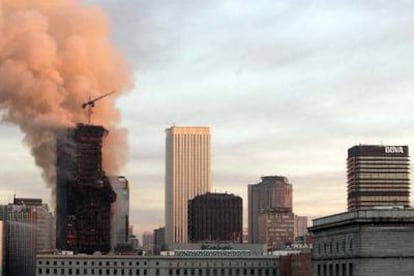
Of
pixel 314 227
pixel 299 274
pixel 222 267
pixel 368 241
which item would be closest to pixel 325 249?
pixel 314 227

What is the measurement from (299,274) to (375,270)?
83.4 m

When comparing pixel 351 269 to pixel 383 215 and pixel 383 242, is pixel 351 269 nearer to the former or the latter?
pixel 383 242

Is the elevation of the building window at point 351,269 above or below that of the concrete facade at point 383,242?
below

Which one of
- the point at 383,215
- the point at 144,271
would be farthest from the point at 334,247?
the point at 144,271

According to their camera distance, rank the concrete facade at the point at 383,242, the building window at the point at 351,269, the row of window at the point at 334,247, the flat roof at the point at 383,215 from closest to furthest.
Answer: the flat roof at the point at 383,215
the concrete facade at the point at 383,242
the building window at the point at 351,269
the row of window at the point at 334,247

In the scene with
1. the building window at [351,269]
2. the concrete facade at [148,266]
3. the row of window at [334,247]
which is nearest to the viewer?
the building window at [351,269]

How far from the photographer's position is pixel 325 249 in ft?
356

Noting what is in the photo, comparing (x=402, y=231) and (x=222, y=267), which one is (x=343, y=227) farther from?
(x=222, y=267)

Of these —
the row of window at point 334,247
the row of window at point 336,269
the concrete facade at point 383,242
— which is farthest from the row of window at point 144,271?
the concrete facade at point 383,242

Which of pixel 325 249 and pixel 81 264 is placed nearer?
pixel 325 249

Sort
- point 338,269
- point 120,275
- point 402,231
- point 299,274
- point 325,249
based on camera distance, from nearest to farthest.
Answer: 1. point 402,231
2. point 338,269
3. point 325,249
4. point 299,274
5. point 120,275

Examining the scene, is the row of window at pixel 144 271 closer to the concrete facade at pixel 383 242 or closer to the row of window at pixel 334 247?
the row of window at pixel 334 247

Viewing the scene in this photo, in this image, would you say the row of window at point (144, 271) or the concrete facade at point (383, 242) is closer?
the concrete facade at point (383, 242)

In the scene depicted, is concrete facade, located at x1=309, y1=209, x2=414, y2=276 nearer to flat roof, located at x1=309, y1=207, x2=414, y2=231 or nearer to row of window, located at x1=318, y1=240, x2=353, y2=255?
flat roof, located at x1=309, y1=207, x2=414, y2=231
